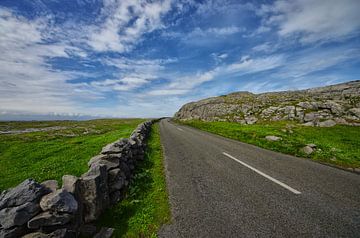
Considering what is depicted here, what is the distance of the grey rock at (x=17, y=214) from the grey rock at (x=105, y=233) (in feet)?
4.87

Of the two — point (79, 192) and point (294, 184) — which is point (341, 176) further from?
point (79, 192)

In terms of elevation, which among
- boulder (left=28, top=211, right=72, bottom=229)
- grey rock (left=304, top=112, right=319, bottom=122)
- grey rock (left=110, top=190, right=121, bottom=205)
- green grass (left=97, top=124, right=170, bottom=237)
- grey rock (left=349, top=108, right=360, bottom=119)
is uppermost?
grey rock (left=349, top=108, right=360, bottom=119)

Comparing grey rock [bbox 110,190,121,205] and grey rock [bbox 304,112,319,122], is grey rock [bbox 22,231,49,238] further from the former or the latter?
grey rock [bbox 304,112,319,122]

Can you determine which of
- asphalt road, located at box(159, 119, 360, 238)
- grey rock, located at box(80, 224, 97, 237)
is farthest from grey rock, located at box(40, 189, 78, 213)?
asphalt road, located at box(159, 119, 360, 238)

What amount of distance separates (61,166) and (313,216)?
1221 centimetres

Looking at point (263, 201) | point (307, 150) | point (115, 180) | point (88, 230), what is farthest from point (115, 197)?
point (307, 150)

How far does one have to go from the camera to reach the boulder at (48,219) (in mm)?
4070

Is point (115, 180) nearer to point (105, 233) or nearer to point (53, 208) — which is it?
point (105, 233)

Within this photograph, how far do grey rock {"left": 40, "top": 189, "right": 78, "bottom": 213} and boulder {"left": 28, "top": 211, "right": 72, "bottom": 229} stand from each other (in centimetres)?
10

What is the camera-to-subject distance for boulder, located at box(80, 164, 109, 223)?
543 cm

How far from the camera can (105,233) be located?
4.88m

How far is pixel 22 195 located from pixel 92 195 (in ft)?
5.34

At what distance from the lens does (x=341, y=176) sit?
8.57 m

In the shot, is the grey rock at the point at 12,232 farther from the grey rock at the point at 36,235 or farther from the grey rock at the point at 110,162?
the grey rock at the point at 110,162
